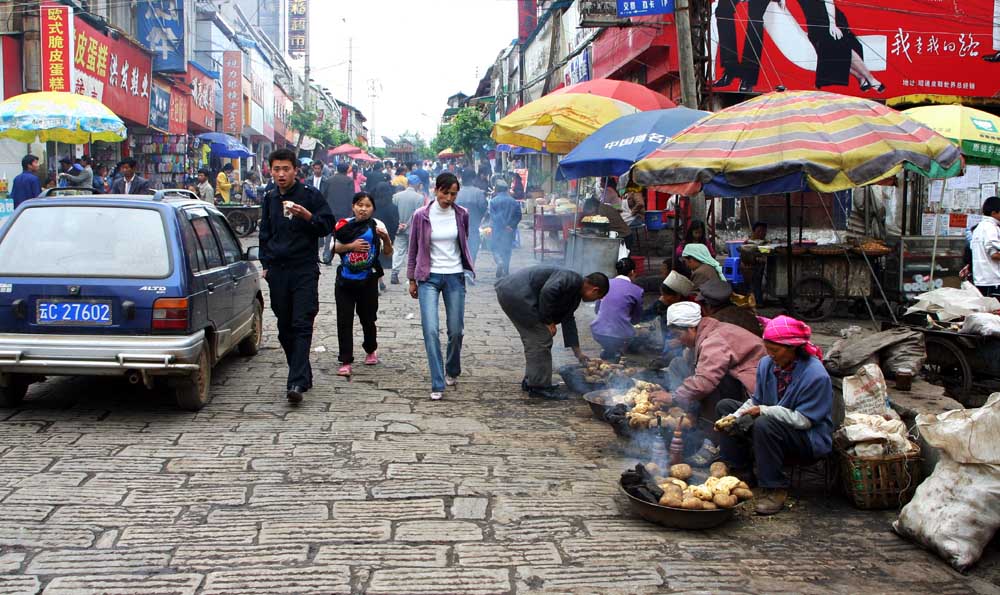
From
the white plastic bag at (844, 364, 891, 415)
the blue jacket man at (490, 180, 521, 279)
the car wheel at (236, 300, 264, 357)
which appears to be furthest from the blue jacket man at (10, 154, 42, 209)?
the white plastic bag at (844, 364, 891, 415)

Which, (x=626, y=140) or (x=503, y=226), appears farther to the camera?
(x=503, y=226)

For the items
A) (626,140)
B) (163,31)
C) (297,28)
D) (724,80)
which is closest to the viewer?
(626,140)

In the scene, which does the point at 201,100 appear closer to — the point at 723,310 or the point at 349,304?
the point at 349,304

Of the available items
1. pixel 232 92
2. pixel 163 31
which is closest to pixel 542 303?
pixel 163 31

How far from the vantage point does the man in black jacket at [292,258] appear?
21.9 feet

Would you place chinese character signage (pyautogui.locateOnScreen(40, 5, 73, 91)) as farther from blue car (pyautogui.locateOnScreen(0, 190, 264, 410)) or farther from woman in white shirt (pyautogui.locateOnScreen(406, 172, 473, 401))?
woman in white shirt (pyautogui.locateOnScreen(406, 172, 473, 401))

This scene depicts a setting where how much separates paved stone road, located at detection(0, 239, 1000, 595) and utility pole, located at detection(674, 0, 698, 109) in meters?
5.86

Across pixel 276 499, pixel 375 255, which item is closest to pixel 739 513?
pixel 276 499

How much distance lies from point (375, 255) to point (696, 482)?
3.88 meters

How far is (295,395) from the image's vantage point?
6.59 metres

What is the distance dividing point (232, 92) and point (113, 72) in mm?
13819

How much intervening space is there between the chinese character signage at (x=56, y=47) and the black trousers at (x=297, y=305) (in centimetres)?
1261

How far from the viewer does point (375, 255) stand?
305 inches

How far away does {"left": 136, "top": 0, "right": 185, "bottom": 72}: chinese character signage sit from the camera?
2186 centimetres
